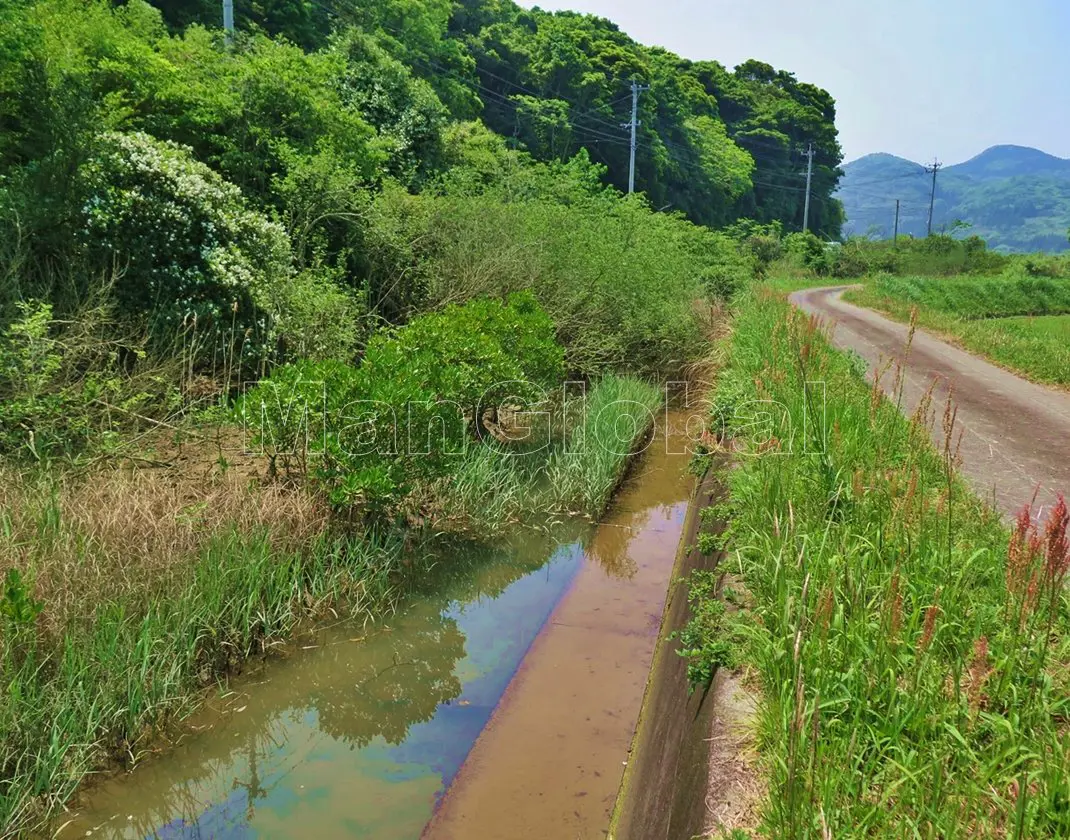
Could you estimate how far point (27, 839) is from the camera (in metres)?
3.41

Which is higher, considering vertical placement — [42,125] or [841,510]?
[42,125]

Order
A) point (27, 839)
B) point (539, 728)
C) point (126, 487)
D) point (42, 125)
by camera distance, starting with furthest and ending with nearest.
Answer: point (42, 125), point (126, 487), point (539, 728), point (27, 839)

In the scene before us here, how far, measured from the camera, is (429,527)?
22.6ft

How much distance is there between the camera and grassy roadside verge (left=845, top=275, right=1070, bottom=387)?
1344cm

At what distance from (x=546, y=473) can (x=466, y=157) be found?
1225 centimetres

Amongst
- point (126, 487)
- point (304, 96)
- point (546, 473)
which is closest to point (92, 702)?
point (126, 487)

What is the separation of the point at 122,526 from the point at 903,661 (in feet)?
14.9

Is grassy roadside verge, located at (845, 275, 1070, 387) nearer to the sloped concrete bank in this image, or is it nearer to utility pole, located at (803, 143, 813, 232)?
the sloped concrete bank

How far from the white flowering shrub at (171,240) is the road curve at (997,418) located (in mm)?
6895

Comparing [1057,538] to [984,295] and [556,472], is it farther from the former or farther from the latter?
[984,295]

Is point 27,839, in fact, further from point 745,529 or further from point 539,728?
point 745,529

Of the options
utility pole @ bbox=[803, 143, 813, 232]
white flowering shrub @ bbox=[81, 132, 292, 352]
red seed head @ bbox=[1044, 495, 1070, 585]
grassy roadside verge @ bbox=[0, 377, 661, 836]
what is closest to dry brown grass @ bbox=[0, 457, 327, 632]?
grassy roadside verge @ bbox=[0, 377, 661, 836]

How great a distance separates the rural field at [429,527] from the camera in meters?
2.87

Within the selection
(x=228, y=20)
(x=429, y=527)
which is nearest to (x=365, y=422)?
(x=429, y=527)
